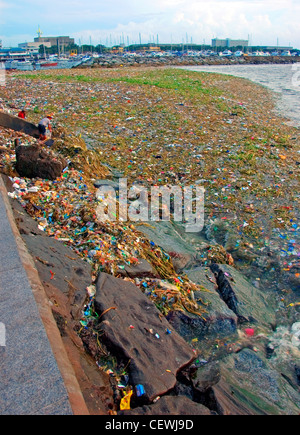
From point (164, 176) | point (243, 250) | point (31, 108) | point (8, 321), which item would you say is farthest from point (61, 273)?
point (31, 108)

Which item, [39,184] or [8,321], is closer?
[8,321]

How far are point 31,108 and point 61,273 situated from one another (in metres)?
8.78

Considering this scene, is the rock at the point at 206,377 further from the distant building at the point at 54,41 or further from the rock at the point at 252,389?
the distant building at the point at 54,41

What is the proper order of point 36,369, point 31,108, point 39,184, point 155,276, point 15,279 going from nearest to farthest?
point 36,369 < point 15,279 < point 155,276 < point 39,184 < point 31,108

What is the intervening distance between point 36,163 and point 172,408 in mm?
A: 3879

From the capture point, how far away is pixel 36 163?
192 inches

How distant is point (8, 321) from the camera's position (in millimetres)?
2010

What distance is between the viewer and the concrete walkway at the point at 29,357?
1579mm

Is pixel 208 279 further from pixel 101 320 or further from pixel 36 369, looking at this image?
pixel 36 369

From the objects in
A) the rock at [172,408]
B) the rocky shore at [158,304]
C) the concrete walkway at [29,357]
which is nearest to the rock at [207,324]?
the rocky shore at [158,304]

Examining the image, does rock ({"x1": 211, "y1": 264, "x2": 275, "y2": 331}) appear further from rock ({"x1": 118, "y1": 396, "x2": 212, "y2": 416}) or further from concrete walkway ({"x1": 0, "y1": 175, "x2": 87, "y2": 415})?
concrete walkway ({"x1": 0, "y1": 175, "x2": 87, "y2": 415})

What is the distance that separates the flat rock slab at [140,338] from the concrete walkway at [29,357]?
1.74 ft

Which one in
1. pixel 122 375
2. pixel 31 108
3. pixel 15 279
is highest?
pixel 31 108
